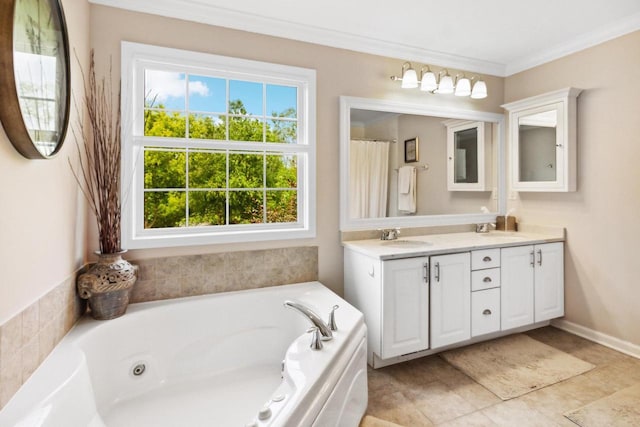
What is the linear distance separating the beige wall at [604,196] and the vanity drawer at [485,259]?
833mm

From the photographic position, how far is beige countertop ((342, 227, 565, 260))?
2.35m

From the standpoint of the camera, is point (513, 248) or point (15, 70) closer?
point (15, 70)

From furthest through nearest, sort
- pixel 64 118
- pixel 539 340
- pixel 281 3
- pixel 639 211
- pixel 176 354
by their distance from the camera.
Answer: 1. pixel 539 340
2. pixel 639 211
3. pixel 281 3
4. pixel 176 354
5. pixel 64 118

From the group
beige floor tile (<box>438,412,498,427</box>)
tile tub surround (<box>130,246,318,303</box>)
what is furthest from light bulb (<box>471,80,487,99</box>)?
beige floor tile (<box>438,412,498,427</box>)

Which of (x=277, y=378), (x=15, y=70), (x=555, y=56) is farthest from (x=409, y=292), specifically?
(x=555, y=56)

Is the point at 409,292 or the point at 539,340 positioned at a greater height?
the point at 409,292

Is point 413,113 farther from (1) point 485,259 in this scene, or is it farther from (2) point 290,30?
(1) point 485,259

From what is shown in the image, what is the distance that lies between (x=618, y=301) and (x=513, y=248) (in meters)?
0.86

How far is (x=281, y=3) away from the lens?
2.22 m

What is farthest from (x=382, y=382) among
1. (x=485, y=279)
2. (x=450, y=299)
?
(x=485, y=279)

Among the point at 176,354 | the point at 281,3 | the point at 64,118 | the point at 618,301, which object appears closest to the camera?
the point at 64,118

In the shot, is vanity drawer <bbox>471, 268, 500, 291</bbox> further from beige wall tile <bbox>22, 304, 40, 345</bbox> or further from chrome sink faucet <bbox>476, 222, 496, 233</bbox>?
beige wall tile <bbox>22, 304, 40, 345</bbox>

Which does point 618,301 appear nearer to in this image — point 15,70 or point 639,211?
point 639,211

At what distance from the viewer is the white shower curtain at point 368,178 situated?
2760 mm
